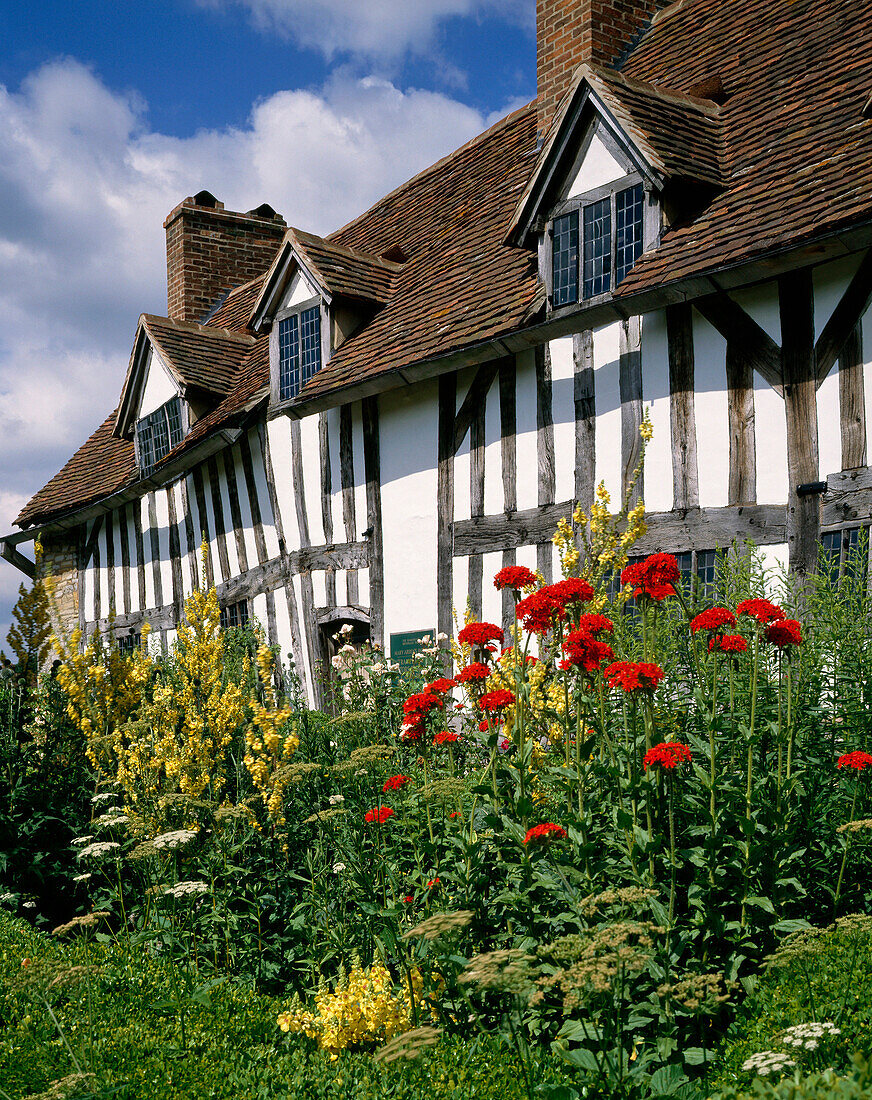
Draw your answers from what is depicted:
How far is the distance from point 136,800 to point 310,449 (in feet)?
23.5

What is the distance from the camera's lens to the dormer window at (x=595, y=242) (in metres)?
9.19

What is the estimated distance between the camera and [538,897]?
13.1ft

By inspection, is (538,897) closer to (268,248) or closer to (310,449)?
(310,449)

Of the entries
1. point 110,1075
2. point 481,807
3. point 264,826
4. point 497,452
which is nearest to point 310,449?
point 497,452

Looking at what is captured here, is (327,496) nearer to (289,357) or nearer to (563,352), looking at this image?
(289,357)

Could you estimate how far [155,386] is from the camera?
17.0 m

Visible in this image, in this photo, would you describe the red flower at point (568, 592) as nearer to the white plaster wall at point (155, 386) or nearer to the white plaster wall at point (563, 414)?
the white plaster wall at point (563, 414)

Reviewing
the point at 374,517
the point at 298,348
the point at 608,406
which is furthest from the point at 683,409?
the point at 298,348

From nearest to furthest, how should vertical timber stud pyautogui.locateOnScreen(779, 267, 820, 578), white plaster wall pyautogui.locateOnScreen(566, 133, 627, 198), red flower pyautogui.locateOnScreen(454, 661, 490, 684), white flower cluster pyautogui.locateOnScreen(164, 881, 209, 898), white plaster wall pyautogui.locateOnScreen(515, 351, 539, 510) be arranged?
red flower pyautogui.locateOnScreen(454, 661, 490, 684) < white flower cluster pyautogui.locateOnScreen(164, 881, 209, 898) < vertical timber stud pyautogui.locateOnScreen(779, 267, 820, 578) < white plaster wall pyautogui.locateOnScreen(566, 133, 627, 198) < white plaster wall pyautogui.locateOnScreen(515, 351, 539, 510)

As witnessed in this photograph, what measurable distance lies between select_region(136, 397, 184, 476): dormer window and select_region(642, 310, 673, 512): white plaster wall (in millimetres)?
9177

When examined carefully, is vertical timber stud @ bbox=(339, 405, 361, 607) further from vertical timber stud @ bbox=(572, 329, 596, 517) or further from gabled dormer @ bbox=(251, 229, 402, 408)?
vertical timber stud @ bbox=(572, 329, 596, 517)

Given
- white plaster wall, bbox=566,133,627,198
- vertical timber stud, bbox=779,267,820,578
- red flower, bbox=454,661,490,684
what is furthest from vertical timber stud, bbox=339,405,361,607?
red flower, bbox=454,661,490,684

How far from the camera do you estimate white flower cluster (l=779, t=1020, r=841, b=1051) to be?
2.82 meters

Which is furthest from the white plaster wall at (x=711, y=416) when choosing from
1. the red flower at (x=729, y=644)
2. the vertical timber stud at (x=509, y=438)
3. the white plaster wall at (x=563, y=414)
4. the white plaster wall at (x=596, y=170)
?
the red flower at (x=729, y=644)
